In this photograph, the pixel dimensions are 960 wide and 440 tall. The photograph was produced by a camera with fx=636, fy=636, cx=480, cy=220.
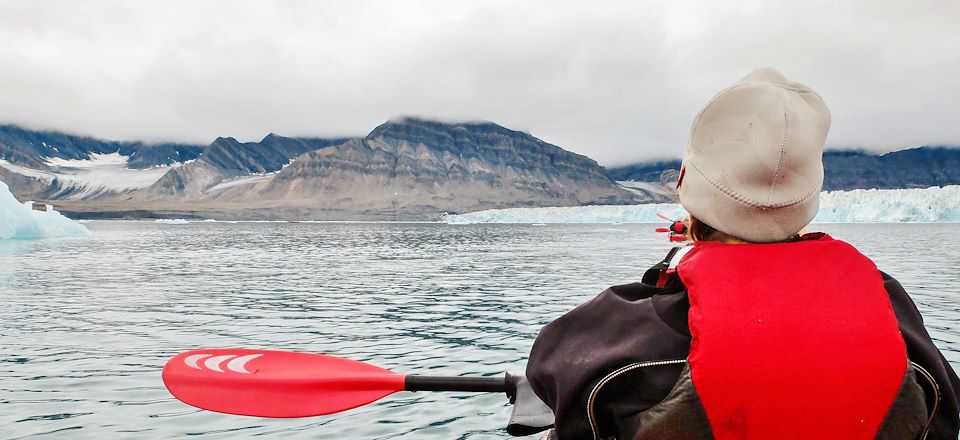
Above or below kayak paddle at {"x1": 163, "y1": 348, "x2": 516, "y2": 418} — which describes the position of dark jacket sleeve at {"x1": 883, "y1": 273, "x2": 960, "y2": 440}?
above

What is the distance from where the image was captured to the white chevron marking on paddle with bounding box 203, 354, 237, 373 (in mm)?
4785

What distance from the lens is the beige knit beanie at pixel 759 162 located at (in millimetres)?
2213

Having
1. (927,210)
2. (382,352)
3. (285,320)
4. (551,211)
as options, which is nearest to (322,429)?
(382,352)

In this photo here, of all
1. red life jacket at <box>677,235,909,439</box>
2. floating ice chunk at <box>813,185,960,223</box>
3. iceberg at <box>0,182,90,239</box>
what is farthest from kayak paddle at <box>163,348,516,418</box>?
floating ice chunk at <box>813,185,960,223</box>

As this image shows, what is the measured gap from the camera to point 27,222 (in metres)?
52.2

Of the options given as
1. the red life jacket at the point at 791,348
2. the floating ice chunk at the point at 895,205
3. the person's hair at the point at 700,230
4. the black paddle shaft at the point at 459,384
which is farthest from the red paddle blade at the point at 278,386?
the floating ice chunk at the point at 895,205

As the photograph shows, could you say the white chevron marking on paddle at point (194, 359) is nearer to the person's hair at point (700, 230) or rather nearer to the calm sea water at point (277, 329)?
the calm sea water at point (277, 329)

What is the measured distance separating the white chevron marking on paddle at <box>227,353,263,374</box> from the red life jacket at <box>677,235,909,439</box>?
3.67m

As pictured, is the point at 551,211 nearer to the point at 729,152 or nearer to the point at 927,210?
the point at 927,210

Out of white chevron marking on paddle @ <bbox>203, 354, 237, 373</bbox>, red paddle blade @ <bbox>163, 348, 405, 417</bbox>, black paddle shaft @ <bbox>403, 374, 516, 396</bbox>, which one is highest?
black paddle shaft @ <bbox>403, 374, 516, 396</bbox>

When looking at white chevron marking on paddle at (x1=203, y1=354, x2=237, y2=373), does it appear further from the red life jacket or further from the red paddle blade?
the red life jacket

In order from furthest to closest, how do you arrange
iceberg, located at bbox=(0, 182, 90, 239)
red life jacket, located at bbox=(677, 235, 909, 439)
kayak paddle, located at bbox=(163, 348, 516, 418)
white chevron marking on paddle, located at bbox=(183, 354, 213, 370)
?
1. iceberg, located at bbox=(0, 182, 90, 239)
2. white chevron marking on paddle, located at bbox=(183, 354, 213, 370)
3. kayak paddle, located at bbox=(163, 348, 516, 418)
4. red life jacket, located at bbox=(677, 235, 909, 439)

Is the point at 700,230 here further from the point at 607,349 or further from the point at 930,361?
the point at 930,361

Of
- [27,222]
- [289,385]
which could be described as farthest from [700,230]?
[27,222]
